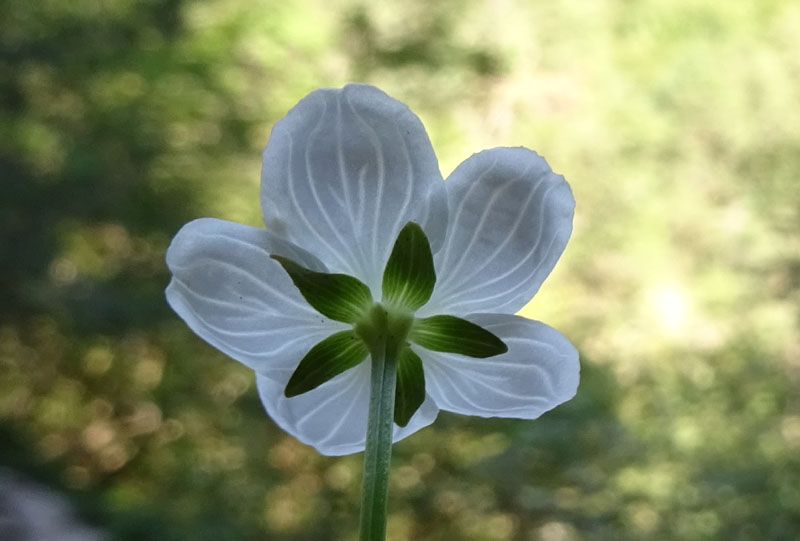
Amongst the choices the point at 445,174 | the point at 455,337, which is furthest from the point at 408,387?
the point at 445,174

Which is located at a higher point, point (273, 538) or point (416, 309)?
point (273, 538)

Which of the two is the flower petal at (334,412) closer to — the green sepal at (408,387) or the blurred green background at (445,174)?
the green sepal at (408,387)

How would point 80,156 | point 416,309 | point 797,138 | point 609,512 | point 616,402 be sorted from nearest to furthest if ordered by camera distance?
point 416,309 < point 80,156 < point 609,512 < point 616,402 < point 797,138

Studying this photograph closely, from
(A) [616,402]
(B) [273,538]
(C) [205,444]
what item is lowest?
(B) [273,538]

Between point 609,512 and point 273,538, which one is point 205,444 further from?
point 609,512

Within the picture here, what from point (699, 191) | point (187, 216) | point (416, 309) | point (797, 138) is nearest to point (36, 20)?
point (187, 216)

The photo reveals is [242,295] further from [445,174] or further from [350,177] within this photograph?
[445,174]
